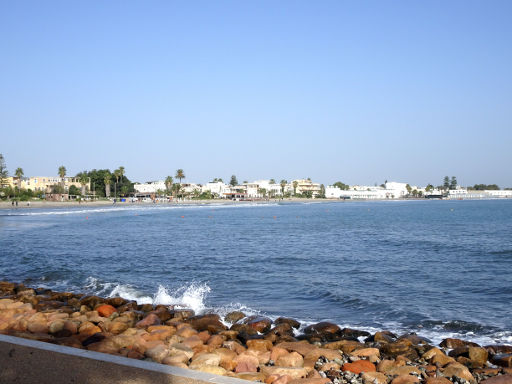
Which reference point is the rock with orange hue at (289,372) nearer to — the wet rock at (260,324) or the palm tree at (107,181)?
the wet rock at (260,324)

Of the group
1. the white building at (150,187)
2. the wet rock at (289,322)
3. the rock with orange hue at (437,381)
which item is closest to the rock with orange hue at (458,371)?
the rock with orange hue at (437,381)

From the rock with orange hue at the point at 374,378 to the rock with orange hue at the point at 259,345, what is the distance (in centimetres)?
213

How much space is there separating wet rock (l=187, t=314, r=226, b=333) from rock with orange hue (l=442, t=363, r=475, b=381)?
15.4 feet

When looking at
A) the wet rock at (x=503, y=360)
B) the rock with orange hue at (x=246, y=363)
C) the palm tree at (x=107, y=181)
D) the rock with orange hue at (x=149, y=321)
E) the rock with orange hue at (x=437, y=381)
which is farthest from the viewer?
the palm tree at (x=107, y=181)

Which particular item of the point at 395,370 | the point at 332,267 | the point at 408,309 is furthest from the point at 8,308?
the point at 332,267

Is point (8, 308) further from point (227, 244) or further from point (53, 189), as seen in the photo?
point (53, 189)

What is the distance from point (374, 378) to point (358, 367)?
1.84 feet

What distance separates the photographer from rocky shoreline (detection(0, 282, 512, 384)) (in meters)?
7.21

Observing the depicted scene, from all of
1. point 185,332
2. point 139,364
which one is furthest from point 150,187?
point 139,364

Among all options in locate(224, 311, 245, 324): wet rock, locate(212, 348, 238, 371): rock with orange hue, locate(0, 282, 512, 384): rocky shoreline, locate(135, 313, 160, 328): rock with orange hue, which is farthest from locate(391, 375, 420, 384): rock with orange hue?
locate(135, 313, 160, 328): rock with orange hue

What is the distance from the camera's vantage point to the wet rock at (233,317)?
1163cm

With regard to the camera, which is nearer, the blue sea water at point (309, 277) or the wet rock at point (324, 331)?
the wet rock at point (324, 331)

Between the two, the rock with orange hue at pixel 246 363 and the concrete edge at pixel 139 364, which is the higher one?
the concrete edge at pixel 139 364

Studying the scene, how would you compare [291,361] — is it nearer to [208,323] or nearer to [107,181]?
[208,323]
